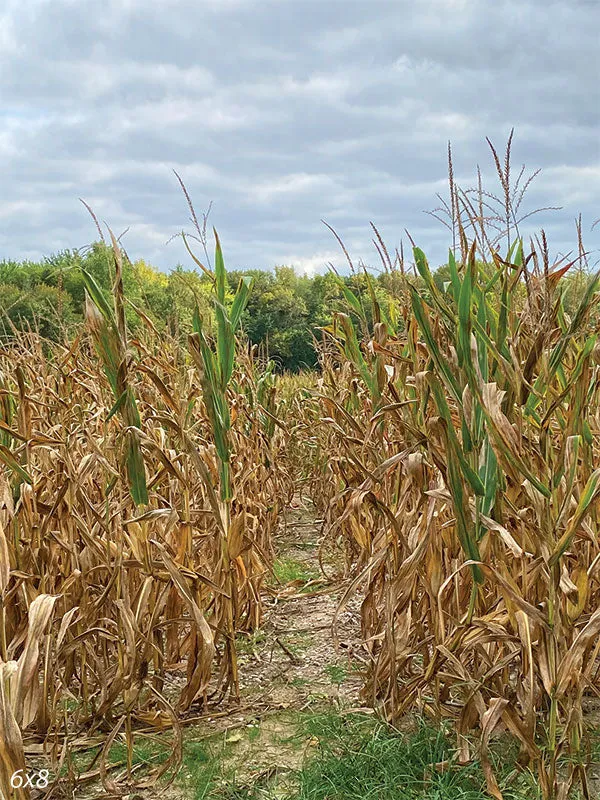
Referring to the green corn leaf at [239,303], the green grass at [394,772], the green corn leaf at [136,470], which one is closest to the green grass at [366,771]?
the green grass at [394,772]

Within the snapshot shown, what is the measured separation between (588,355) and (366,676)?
53.0 inches

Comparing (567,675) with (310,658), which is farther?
(310,658)

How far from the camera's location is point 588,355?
1.93 meters

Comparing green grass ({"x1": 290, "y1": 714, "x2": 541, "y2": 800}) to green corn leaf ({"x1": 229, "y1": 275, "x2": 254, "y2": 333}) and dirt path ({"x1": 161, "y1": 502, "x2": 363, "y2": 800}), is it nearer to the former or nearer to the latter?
dirt path ({"x1": 161, "y1": 502, "x2": 363, "y2": 800})

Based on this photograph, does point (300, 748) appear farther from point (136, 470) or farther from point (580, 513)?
point (580, 513)

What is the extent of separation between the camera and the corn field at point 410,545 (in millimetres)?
1874

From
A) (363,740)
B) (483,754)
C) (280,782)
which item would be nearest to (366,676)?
(363,740)

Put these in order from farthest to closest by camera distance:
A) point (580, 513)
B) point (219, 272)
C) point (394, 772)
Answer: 1. point (219, 272)
2. point (394, 772)
3. point (580, 513)

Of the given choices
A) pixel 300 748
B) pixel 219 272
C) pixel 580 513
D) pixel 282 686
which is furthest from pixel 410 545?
pixel 219 272

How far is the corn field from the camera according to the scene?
1.87 metres

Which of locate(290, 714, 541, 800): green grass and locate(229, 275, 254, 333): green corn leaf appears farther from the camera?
locate(229, 275, 254, 333): green corn leaf

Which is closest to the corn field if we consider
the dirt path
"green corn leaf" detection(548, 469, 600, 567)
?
"green corn leaf" detection(548, 469, 600, 567)

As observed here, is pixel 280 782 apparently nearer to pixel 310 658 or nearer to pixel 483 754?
pixel 483 754

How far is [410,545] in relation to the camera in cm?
224
